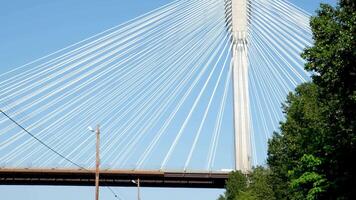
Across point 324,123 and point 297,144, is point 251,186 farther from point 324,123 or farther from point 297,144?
point 324,123

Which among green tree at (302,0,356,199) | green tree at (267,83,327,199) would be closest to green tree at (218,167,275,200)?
green tree at (267,83,327,199)

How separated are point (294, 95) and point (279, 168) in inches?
206

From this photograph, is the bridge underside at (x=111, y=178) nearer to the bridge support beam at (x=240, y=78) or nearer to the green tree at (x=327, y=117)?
the bridge support beam at (x=240, y=78)

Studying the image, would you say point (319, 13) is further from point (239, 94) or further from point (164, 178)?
point (164, 178)

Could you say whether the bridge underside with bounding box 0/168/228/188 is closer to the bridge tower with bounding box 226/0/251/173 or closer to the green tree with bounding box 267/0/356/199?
the bridge tower with bounding box 226/0/251/173

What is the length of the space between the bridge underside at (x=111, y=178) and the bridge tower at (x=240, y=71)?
22.5 m

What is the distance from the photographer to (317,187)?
31.6 m

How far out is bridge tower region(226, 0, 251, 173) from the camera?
5756 centimetres

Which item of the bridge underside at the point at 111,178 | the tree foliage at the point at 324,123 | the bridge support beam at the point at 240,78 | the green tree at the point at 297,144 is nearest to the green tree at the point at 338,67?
the tree foliage at the point at 324,123

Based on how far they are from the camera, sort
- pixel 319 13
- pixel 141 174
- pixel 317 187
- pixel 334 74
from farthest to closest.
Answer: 1. pixel 141 174
2. pixel 317 187
3. pixel 319 13
4. pixel 334 74

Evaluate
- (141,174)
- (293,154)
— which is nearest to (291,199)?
(293,154)

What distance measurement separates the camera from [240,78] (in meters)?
58.8

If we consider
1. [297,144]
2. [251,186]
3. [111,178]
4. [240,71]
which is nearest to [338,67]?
[297,144]

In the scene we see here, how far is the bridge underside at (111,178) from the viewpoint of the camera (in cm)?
8241
